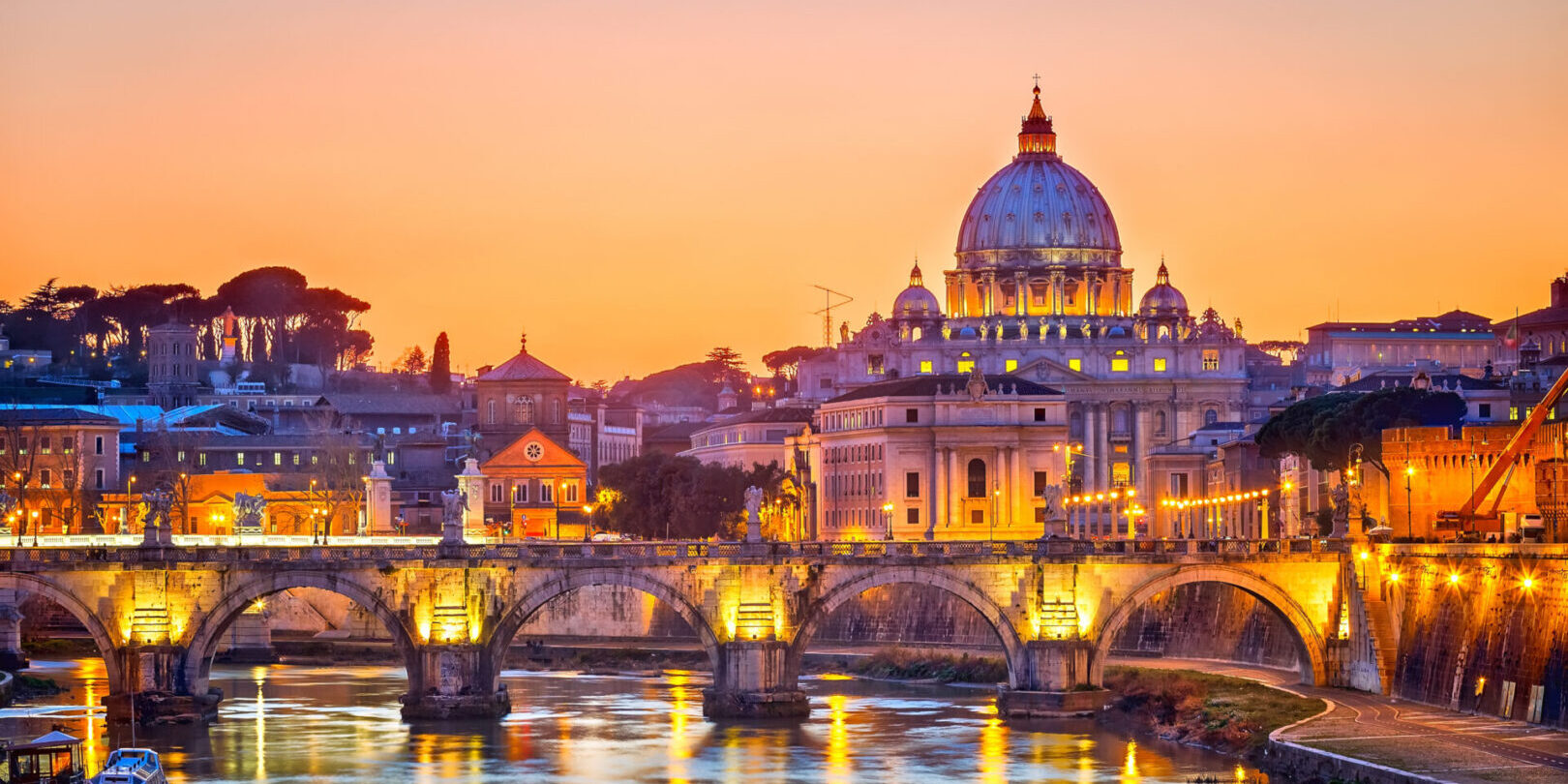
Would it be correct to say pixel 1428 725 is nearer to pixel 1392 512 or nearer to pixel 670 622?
pixel 1392 512

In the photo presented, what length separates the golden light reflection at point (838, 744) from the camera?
68062 millimetres

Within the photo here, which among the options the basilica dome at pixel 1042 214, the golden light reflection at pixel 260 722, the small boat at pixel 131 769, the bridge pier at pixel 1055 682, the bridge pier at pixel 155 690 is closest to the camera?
the small boat at pixel 131 769

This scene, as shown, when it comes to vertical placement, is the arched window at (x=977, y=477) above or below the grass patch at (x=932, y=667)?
above

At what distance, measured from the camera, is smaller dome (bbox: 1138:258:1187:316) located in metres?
185

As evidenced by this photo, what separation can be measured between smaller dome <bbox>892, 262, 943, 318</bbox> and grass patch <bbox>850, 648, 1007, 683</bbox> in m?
86.5

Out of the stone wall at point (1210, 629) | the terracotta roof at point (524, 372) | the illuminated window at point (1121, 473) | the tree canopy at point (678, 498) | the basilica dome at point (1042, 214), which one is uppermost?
the basilica dome at point (1042, 214)

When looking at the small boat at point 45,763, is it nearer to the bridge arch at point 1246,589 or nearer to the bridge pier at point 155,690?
the bridge pier at point 155,690

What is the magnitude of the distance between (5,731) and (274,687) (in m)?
19.3

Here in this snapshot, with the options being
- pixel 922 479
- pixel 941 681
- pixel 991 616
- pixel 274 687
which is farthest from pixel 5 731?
pixel 922 479

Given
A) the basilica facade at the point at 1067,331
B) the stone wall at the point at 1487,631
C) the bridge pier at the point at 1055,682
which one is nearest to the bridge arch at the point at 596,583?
the bridge pier at the point at 1055,682

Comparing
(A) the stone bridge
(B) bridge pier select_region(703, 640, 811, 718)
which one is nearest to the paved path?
(A) the stone bridge

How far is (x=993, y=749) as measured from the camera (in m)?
72.1

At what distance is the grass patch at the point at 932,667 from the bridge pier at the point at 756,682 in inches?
548

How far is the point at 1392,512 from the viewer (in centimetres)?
8912
